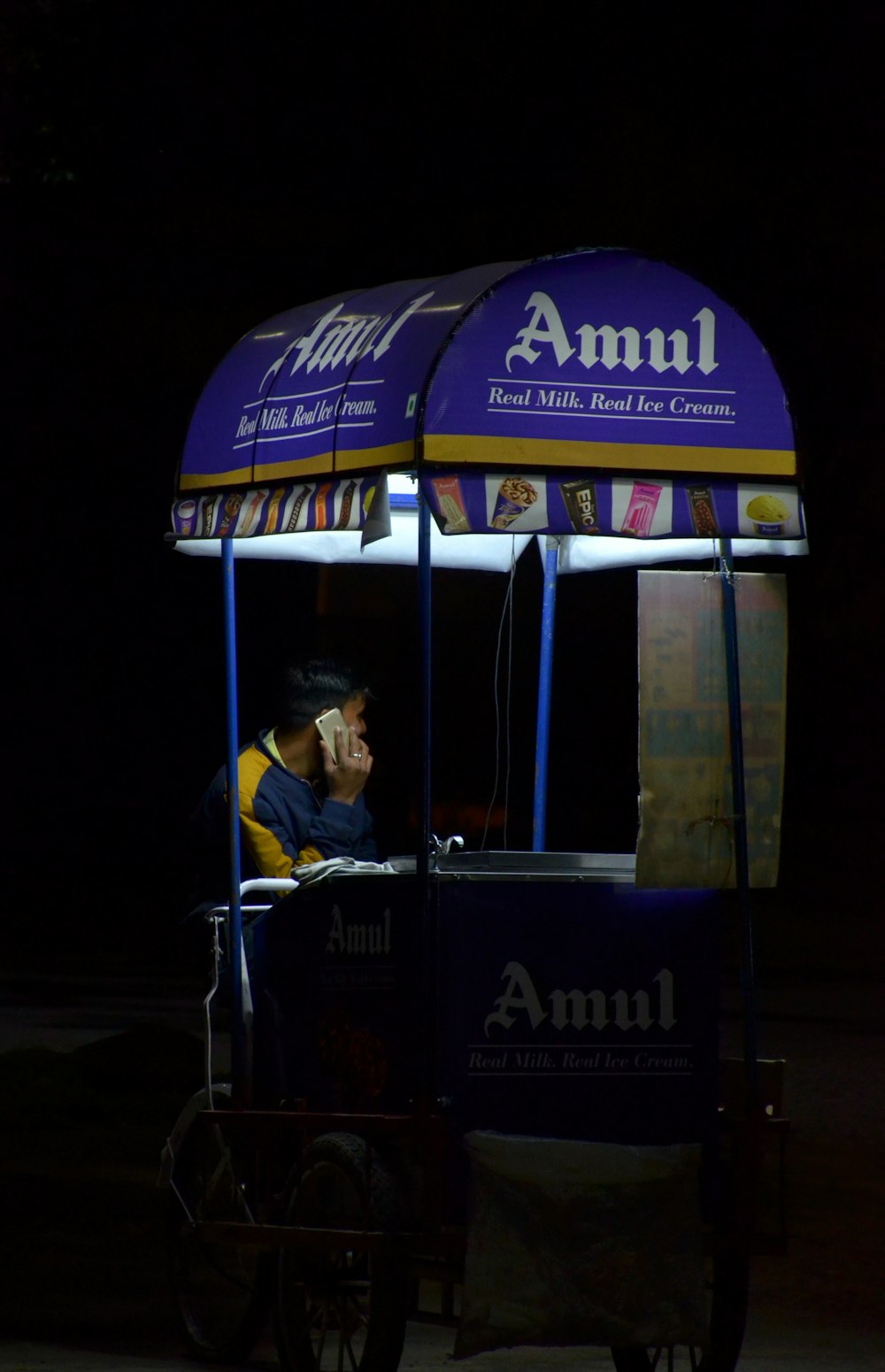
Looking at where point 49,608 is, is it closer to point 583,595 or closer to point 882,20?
point 583,595

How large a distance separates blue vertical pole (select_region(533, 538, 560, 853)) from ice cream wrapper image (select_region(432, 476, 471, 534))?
1.62 meters

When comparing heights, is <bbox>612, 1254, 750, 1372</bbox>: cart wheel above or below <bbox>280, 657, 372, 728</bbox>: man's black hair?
below

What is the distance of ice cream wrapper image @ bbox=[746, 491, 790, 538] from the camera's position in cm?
579

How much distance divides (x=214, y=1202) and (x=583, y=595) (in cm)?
1849

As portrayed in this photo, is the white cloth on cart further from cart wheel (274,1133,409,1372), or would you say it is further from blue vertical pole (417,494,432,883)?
cart wheel (274,1133,409,1372)

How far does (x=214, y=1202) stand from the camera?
21.4 ft

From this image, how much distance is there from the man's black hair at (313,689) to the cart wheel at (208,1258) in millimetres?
1117

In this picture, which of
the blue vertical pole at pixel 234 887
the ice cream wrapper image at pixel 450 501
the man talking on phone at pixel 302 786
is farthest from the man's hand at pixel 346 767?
the ice cream wrapper image at pixel 450 501

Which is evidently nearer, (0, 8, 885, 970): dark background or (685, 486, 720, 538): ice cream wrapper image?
(685, 486, 720, 538): ice cream wrapper image

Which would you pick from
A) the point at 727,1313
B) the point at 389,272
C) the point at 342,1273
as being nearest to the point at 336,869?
the point at 342,1273

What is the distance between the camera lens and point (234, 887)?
6512 mm

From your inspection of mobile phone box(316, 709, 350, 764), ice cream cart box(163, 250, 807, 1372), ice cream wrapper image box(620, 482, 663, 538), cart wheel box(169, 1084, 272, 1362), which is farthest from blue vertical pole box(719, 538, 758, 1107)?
cart wheel box(169, 1084, 272, 1362)

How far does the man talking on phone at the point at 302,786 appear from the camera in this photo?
21.9ft

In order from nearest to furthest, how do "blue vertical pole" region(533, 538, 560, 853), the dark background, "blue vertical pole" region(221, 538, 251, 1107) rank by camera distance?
"blue vertical pole" region(221, 538, 251, 1107), "blue vertical pole" region(533, 538, 560, 853), the dark background
